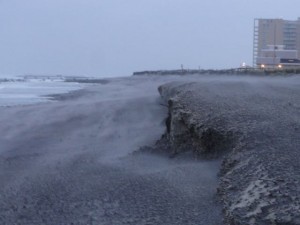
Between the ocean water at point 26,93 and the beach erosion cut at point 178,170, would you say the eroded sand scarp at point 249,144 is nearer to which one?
the beach erosion cut at point 178,170

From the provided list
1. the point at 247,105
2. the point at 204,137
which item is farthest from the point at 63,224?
the point at 247,105

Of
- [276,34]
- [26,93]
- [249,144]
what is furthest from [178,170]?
[276,34]

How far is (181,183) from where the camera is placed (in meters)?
7.20

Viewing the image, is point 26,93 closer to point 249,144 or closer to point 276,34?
point 249,144

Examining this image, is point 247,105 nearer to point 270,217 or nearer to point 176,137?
point 176,137

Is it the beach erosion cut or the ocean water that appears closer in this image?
the beach erosion cut

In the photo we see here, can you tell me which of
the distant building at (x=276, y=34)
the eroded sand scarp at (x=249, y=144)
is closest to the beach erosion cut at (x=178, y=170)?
the eroded sand scarp at (x=249, y=144)

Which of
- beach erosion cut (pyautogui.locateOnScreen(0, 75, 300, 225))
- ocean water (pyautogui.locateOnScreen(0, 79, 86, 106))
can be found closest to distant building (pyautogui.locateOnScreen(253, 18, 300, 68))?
ocean water (pyautogui.locateOnScreen(0, 79, 86, 106))

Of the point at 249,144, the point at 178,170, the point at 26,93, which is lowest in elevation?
the point at 26,93

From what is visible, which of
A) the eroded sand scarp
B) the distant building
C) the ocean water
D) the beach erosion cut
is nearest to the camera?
the eroded sand scarp

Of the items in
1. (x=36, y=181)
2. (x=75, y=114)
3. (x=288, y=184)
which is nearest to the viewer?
(x=288, y=184)

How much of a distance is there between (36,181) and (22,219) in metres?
1.81

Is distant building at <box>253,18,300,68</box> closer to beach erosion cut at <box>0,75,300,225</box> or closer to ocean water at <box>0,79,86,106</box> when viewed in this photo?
ocean water at <box>0,79,86,106</box>

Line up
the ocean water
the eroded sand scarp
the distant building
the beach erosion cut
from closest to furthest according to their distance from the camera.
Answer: the eroded sand scarp → the beach erosion cut → the ocean water → the distant building
